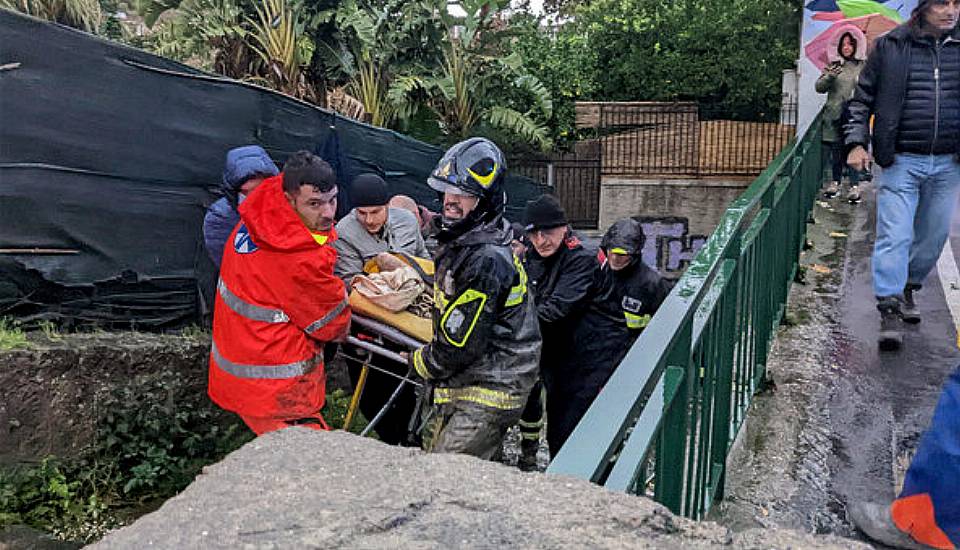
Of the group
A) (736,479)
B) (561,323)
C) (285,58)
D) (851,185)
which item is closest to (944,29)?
(561,323)

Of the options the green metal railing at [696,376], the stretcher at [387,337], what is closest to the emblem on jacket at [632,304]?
the green metal railing at [696,376]

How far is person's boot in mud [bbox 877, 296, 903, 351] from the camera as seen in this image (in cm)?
495

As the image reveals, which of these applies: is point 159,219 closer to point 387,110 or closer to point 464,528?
point 464,528

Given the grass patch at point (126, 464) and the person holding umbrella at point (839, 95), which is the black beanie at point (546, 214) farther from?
the person holding umbrella at point (839, 95)

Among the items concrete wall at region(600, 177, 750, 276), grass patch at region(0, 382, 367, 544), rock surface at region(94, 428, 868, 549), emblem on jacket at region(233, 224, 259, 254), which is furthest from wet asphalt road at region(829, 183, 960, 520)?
concrete wall at region(600, 177, 750, 276)

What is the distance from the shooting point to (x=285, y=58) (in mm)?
10727

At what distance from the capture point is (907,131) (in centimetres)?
500

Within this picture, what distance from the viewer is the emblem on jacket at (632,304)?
4762 mm

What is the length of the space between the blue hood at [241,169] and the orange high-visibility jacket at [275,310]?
28.1 inches

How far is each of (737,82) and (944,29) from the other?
460 inches

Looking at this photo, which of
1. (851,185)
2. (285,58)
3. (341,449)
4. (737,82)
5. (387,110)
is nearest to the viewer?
(341,449)

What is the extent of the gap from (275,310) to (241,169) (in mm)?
1105

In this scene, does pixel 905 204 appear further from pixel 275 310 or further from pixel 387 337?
pixel 275 310

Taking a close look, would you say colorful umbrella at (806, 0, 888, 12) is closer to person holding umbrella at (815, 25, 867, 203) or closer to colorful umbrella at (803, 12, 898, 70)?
colorful umbrella at (803, 12, 898, 70)
